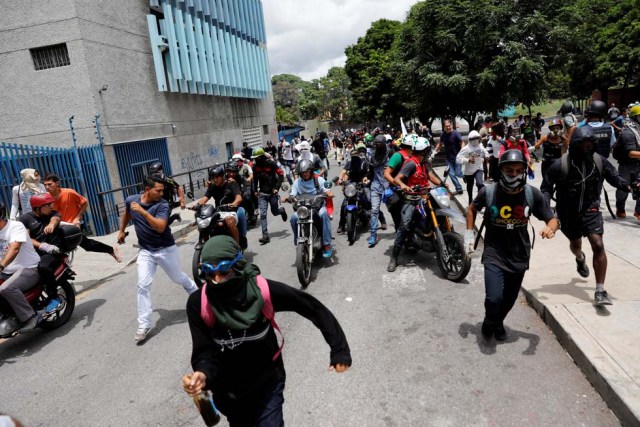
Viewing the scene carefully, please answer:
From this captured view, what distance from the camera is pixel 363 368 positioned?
385 cm

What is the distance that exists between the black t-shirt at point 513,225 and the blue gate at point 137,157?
11898 mm

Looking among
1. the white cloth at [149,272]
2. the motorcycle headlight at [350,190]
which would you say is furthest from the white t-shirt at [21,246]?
the motorcycle headlight at [350,190]

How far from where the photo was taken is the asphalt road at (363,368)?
10.6ft

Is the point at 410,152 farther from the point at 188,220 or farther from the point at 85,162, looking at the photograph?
the point at 85,162

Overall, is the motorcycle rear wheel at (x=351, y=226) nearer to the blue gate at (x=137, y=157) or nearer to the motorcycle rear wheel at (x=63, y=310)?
the motorcycle rear wheel at (x=63, y=310)

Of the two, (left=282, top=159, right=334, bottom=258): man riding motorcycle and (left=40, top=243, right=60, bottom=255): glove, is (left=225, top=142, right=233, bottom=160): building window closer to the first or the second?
(left=282, top=159, right=334, bottom=258): man riding motorcycle

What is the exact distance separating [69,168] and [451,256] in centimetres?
926

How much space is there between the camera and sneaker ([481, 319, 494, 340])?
4.07 metres

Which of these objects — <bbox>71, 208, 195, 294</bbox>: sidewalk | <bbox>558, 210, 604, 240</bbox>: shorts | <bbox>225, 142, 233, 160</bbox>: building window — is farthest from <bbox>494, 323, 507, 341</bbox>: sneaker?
<bbox>225, 142, 233, 160</bbox>: building window

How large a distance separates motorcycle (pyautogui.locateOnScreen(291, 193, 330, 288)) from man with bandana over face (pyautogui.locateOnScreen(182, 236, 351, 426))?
3320mm

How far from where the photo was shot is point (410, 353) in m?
4.05

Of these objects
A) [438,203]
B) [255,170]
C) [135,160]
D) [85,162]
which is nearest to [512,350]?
[438,203]

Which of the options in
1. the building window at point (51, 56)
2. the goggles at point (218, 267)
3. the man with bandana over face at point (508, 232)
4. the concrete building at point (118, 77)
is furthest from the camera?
the building window at point (51, 56)

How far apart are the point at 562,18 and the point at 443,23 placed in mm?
4705
